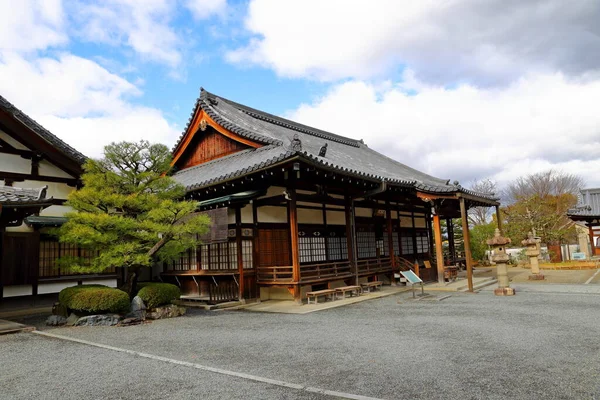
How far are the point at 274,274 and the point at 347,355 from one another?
646cm

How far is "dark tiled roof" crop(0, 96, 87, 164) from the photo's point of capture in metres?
11.6

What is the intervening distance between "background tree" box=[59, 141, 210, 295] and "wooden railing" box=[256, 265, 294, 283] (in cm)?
266

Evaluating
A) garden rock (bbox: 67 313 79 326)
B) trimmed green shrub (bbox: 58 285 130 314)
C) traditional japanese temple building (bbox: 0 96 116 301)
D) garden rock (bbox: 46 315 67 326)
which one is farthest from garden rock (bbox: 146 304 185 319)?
traditional japanese temple building (bbox: 0 96 116 301)

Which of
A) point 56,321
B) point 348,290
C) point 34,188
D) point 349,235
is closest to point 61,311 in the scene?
point 56,321

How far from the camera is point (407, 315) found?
9.69 meters

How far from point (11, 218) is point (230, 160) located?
24.9ft

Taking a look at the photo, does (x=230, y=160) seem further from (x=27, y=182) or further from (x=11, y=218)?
(x=11, y=218)

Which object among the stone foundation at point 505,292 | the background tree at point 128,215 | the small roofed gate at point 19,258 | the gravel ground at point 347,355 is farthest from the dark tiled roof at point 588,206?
the small roofed gate at point 19,258

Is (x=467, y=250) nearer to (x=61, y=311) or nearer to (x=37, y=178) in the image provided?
(x=61, y=311)

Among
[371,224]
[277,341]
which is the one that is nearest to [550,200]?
[371,224]

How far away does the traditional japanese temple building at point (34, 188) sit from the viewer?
11492 mm

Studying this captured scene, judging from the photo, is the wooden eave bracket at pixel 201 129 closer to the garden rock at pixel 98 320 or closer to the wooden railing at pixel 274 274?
the wooden railing at pixel 274 274

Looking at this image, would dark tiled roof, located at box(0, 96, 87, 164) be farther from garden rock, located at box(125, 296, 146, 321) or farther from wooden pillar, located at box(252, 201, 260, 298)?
wooden pillar, located at box(252, 201, 260, 298)

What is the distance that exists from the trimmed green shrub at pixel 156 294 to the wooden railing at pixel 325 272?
3.78 metres
